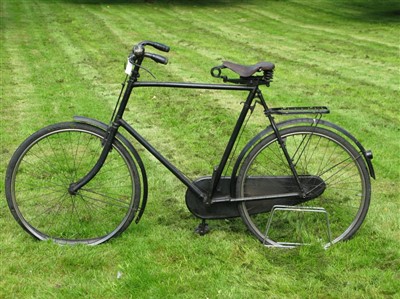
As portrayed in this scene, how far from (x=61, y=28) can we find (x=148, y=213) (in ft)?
52.0

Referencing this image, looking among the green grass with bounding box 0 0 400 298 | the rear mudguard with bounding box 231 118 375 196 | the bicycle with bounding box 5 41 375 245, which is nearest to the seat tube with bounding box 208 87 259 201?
the bicycle with bounding box 5 41 375 245

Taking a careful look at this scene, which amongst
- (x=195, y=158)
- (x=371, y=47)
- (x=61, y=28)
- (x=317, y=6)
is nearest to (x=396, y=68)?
(x=371, y=47)

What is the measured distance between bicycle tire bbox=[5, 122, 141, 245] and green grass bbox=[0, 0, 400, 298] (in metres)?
0.18

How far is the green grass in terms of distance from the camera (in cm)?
389

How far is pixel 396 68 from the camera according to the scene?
41.2ft

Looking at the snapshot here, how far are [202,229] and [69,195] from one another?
4.38 ft

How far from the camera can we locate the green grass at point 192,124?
12.8 ft

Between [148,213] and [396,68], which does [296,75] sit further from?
[148,213]

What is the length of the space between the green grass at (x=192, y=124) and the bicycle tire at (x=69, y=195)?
18 centimetres

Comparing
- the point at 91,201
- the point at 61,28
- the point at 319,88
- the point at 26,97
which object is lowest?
the point at 61,28

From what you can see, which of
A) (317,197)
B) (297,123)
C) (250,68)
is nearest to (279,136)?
(297,123)

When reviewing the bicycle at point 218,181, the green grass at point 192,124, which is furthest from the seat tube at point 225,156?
the green grass at point 192,124

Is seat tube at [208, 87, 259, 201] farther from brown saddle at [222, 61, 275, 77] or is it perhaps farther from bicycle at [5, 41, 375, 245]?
brown saddle at [222, 61, 275, 77]

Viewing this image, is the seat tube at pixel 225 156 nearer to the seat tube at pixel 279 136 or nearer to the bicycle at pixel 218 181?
the bicycle at pixel 218 181
